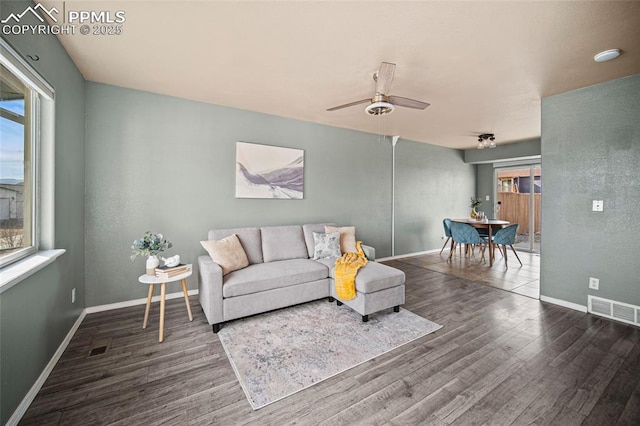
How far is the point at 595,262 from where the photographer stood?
2.97 meters

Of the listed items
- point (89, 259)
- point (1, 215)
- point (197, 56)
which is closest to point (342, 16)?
point (197, 56)

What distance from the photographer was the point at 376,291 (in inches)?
109

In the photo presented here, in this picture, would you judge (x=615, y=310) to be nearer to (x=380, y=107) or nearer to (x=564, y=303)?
(x=564, y=303)

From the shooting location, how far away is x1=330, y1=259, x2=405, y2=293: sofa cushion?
2.73 meters

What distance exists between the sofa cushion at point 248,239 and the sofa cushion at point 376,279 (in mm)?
1335

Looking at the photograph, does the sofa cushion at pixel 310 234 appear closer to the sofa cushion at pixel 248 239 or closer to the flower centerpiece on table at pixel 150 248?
the sofa cushion at pixel 248 239

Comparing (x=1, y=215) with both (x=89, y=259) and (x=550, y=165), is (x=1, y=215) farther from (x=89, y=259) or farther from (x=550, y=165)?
(x=550, y=165)

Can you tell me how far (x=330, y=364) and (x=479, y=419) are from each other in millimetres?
997

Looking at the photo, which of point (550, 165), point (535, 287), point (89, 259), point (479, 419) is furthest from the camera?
point (535, 287)

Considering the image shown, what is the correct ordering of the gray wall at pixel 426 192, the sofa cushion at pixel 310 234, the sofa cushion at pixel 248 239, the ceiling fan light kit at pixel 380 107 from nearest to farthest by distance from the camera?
Answer: 1. the ceiling fan light kit at pixel 380 107
2. the sofa cushion at pixel 248 239
3. the sofa cushion at pixel 310 234
4. the gray wall at pixel 426 192

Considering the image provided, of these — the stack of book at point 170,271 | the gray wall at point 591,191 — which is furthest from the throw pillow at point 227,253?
the gray wall at point 591,191

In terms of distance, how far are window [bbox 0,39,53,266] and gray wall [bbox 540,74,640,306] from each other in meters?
5.01

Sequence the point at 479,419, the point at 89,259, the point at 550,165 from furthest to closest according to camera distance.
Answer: the point at 550,165 → the point at 89,259 → the point at 479,419

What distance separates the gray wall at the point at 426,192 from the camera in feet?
19.0
